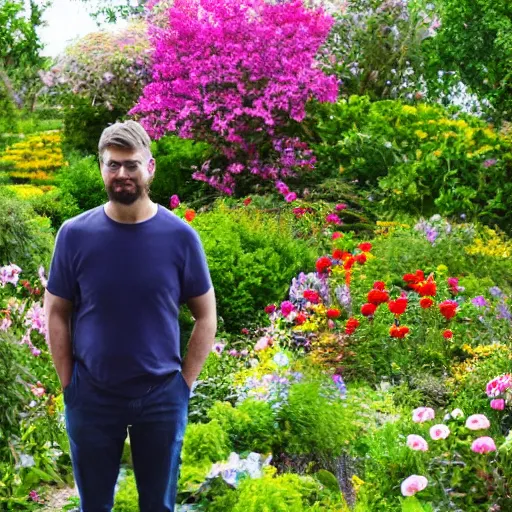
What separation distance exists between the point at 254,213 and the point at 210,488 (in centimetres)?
487

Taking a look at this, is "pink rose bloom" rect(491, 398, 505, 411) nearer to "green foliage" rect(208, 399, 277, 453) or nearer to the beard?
"green foliage" rect(208, 399, 277, 453)

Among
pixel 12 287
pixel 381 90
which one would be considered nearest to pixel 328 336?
pixel 12 287

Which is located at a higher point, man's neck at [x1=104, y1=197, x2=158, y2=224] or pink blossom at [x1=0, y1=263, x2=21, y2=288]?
man's neck at [x1=104, y1=197, x2=158, y2=224]

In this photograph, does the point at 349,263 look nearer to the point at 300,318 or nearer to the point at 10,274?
the point at 300,318

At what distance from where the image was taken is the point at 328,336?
546 centimetres

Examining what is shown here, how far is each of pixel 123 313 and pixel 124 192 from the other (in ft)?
1.15

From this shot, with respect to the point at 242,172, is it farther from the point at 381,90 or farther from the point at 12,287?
the point at 12,287

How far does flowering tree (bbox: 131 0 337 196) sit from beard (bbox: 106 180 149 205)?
7.03 meters

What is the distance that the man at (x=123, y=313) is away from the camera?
2725mm

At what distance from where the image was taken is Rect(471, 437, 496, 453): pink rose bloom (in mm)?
3641

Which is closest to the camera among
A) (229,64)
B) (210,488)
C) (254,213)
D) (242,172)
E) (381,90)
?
(210,488)

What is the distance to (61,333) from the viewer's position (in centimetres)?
283

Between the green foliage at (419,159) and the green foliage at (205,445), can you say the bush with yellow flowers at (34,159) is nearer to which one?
the green foliage at (419,159)

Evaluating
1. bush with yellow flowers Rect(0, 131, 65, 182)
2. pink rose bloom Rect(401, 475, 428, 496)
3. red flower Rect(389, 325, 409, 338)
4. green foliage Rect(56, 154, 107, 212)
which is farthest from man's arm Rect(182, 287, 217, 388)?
bush with yellow flowers Rect(0, 131, 65, 182)
